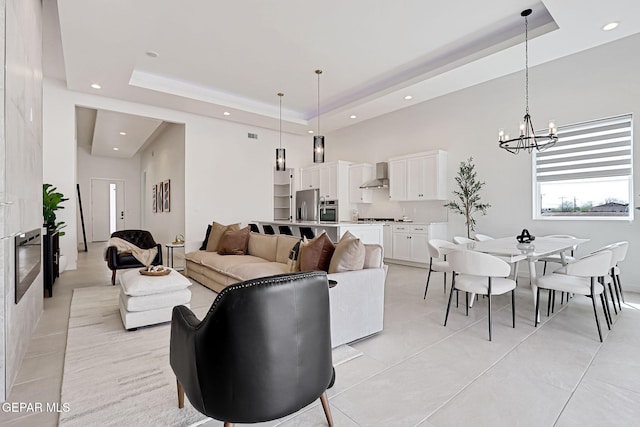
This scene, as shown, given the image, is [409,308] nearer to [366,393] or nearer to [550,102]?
[366,393]

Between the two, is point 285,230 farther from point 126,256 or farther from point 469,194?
point 469,194

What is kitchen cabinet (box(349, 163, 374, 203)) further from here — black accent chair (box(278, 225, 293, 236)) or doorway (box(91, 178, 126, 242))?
doorway (box(91, 178, 126, 242))

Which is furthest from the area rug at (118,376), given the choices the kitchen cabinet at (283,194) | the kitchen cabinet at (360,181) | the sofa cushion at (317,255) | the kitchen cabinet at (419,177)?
the kitchen cabinet at (283,194)

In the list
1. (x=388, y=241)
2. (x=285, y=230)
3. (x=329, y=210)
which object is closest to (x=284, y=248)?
(x=285, y=230)

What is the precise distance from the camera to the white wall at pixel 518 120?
4.32m

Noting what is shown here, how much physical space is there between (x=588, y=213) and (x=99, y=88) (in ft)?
25.8

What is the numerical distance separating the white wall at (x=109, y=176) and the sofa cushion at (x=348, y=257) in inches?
395

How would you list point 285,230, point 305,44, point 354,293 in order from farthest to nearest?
point 285,230
point 305,44
point 354,293

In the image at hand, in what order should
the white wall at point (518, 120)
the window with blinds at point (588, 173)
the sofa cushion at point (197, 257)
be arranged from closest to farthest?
1. the white wall at point (518, 120)
2. the window with blinds at point (588, 173)
3. the sofa cushion at point (197, 257)

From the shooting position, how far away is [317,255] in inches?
114

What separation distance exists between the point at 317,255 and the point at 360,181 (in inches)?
199

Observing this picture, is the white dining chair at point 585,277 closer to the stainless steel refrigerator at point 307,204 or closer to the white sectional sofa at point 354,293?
the white sectional sofa at point 354,293

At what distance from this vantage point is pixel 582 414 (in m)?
1.78

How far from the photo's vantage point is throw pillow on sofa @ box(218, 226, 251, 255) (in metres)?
4.85
